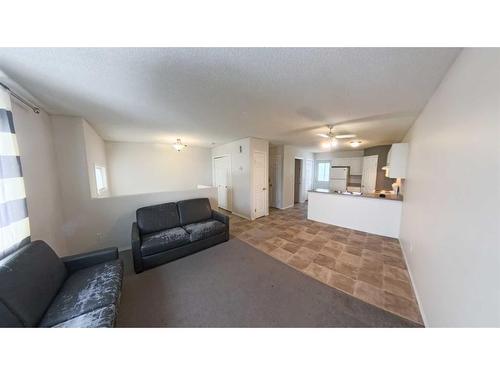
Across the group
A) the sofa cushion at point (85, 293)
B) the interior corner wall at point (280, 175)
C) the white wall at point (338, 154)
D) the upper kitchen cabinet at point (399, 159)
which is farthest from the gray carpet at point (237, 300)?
the white wall at point (338, 154)

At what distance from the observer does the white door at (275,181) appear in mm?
5492

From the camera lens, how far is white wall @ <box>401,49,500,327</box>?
0.74m

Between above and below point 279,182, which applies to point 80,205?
below

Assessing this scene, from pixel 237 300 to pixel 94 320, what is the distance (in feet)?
3.90

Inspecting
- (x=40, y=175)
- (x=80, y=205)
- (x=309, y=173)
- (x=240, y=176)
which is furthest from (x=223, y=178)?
(x=309, y=173)

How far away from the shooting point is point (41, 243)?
1.50 meters

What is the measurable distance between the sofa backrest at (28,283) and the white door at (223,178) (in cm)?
388

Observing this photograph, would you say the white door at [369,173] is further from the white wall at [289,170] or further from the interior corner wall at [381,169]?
the white wall at [289,170]

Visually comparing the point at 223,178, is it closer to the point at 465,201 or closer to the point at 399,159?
the point at 399,159

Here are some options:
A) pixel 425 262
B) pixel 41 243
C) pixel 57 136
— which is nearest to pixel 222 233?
pixel 41 243

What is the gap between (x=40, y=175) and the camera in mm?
1958

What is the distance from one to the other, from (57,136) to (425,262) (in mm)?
5153

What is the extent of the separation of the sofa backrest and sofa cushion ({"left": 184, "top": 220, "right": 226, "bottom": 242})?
147 centimetres
